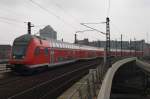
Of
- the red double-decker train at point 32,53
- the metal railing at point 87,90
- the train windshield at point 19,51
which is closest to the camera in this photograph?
the metal railing at point 87,90

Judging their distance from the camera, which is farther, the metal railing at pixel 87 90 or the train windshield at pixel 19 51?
the train windshield at pixel 19 51

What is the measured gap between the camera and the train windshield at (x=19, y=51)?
29855 mm

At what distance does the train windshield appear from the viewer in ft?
97.9

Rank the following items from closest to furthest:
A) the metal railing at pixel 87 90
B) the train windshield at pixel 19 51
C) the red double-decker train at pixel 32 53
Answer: the metal railing at pixel 87 90 < the red double-decker train at pixel 32 53 < the train windshield at pixel 19 51

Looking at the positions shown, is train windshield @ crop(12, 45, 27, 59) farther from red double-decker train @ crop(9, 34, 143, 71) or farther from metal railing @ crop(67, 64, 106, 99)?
metal railing @ crop(67, 64, 106, 99)

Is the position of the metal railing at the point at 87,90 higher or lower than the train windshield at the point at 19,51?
lower

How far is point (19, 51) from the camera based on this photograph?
30094 millimetres

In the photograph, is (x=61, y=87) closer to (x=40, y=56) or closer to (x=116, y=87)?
(x=40, y=56)

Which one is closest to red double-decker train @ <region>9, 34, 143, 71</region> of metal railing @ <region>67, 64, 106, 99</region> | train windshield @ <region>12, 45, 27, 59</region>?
train windshield @ <region>12, 45, 27, 59</region>

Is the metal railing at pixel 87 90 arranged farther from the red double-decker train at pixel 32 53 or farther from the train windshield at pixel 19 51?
the train windshield at pixel 19 51

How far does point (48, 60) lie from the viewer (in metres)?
34.8

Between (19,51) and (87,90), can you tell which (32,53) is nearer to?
(19,51)

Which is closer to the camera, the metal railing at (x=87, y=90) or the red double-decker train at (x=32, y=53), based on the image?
the metal railing at (x=87, y=90)

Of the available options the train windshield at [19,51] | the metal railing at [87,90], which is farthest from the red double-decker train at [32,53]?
the metal railing at [87,90]
